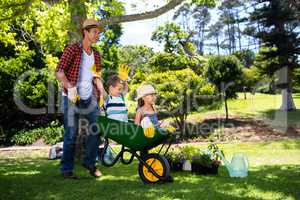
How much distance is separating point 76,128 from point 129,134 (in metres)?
0.82

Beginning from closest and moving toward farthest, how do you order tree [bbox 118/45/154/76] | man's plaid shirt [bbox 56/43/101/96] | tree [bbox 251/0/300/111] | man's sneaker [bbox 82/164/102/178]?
man's plaid shirt [bbox 56/43/101/96], man's sneaker [bbox 82/164/102/178], tree [bbox 251/0/300/111], tree [bbox 118/45/154/76]

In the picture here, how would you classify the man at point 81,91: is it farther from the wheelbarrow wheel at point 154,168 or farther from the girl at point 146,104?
the wheelbarrow wheel at point 154,168

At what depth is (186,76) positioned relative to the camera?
548 inches

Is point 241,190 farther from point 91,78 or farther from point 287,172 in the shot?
point 91,78

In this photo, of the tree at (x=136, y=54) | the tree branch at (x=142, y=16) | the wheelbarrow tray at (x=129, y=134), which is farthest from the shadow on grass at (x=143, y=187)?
the tree at (x=136, y=54)

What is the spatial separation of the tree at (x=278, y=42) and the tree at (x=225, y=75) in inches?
128

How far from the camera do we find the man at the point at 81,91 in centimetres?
477

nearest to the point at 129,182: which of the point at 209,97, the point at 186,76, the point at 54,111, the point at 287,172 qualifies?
the point at 287,172

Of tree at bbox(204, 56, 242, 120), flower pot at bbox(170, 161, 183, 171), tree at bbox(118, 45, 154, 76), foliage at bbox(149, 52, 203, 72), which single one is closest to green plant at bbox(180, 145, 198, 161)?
flower pot at bbox(170, 161, 183, 171)

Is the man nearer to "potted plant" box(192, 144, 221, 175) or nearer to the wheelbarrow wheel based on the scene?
the wheelbarrow wheel

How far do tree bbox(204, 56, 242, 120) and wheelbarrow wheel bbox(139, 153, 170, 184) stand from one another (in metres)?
12.3

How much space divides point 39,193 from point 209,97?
1168 centimetres

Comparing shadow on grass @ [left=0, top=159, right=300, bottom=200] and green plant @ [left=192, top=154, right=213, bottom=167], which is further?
green plant @ [left=192, top=154, right=213, bottom=167]

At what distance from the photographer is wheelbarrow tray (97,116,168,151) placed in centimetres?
429
